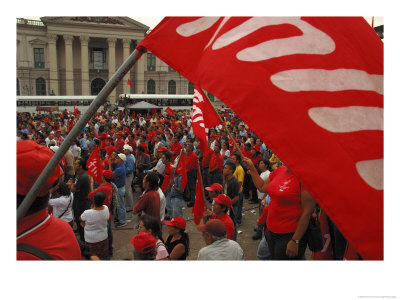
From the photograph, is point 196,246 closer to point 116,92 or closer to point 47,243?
point 47,243

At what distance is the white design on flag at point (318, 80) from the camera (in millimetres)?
1491

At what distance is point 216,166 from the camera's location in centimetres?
712

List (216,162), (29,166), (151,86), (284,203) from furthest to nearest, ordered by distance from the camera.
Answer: (151,86)
(216,162)
(284,203)
(29,166)

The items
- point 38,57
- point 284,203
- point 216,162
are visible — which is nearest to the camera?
point 284,203

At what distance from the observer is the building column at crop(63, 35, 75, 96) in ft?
151

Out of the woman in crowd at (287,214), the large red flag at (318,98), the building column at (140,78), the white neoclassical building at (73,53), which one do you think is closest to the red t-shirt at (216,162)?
the woman in crowd at (287,214)

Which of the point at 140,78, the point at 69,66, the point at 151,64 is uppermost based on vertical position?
the point at 151,64

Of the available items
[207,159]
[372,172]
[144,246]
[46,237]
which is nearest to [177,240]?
[144,246]

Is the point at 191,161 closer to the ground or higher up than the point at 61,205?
higher up

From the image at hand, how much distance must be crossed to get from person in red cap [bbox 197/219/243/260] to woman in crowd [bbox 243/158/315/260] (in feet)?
1.47

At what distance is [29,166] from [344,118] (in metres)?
1.50

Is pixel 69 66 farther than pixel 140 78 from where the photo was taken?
No

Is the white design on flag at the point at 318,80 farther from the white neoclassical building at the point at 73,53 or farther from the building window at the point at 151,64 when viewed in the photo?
the building window at the point at 151,64

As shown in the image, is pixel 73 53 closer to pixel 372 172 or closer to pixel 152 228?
pixel 152 228
